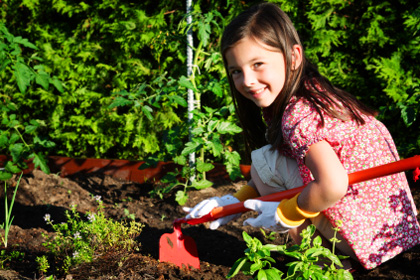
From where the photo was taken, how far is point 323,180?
4.89 ft

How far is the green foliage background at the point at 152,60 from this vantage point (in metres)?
3.07

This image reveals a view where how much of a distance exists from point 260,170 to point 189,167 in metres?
1.09

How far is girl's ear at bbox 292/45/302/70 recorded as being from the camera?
1.81 meters

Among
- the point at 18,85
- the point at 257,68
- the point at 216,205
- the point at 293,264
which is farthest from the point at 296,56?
the point at 18,85

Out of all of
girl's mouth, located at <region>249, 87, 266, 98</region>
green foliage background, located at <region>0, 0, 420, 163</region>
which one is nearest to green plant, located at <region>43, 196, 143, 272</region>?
girl's mouth, located at <region>249, 87, 266, 98</region>

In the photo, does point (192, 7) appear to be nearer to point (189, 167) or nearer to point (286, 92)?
point (189, 167)

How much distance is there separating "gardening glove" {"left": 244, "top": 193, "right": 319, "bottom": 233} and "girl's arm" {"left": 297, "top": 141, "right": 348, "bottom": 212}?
0.12 ft

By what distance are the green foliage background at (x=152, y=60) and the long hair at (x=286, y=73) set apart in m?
0.87

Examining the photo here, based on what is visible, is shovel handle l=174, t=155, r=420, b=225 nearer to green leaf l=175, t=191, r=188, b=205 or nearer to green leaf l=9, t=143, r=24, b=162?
green leaf l=175, t=191, r=188, b=205

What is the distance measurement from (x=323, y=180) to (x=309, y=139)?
0.16 m

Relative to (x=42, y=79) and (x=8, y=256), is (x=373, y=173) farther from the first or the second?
(x=42, y=79)

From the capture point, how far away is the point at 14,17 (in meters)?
4.09

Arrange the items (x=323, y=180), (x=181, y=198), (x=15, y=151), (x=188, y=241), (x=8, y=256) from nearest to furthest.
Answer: (x=323, y=180)
(x=8, y=256)
(x=188, y=241)
(x=181, y=198)
(x=15, y=151)

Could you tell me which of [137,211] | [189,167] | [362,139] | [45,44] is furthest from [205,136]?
[45,44]
